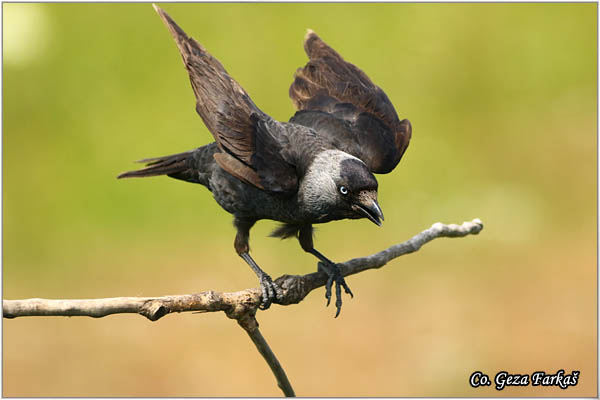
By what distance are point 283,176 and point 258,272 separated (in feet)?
2.53

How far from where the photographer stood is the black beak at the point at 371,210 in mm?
3707

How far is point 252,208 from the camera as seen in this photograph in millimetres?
4336

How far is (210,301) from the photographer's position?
120 inches

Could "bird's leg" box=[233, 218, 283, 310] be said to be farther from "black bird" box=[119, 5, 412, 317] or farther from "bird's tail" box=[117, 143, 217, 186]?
"bird's tail" box=[117, 143, 217, 186]

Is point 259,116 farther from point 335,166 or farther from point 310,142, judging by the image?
point 335,166

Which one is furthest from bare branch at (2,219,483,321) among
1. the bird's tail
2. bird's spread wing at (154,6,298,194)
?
the bird's tail

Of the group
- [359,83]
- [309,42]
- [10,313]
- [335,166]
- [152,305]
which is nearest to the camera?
[10,313]

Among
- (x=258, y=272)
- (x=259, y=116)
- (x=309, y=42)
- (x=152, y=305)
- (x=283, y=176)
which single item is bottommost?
(x=258, y=272)

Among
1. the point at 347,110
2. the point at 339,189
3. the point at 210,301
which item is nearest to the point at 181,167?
the point at 347,110

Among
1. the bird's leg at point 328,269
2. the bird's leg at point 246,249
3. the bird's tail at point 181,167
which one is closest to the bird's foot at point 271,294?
the bird's leg at point 246,249

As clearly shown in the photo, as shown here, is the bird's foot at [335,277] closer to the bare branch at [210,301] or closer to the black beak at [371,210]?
the bare branch at [210,301]

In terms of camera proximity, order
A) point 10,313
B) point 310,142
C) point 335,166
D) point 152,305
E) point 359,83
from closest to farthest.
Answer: point 10,313 → point 152,305 → point 335,166 → point 310,142 → point 359,83

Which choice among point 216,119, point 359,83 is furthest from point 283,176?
point 359,83

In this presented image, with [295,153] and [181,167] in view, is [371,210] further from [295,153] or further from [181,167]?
[181,167]
